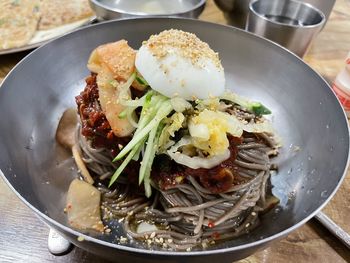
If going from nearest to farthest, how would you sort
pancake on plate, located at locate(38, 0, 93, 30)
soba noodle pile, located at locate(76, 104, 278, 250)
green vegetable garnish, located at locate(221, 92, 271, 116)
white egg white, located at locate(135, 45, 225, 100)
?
1. white egg white, located at locate(135, 45, 225, 100)
2. soba noodle pile, located at locate(76, 104, 278, 250)
3. green vegetable garnish, located at locate(221, 92, 271, 116)
4. pancake on plate, located at locate(38, 0, 93, 30)

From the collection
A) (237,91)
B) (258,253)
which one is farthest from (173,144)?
(237,91)

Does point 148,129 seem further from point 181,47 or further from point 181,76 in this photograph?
point 181,47

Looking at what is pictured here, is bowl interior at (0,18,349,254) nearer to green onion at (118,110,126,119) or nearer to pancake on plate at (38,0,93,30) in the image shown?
green onion at (118,110,126,119)

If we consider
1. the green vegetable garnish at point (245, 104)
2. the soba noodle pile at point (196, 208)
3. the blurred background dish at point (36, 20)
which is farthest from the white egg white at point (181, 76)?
the blurred background dish at point (36, 20)

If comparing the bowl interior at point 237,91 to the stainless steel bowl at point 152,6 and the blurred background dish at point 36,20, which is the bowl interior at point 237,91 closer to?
the blurred background dish at point 36,20

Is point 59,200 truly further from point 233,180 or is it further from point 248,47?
point 248,47

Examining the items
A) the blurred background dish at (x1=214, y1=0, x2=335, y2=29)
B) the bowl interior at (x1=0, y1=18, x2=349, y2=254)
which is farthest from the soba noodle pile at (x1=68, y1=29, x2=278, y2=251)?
the blurred background dish at (x1=214, y1=0, x2=335, y2=29)
